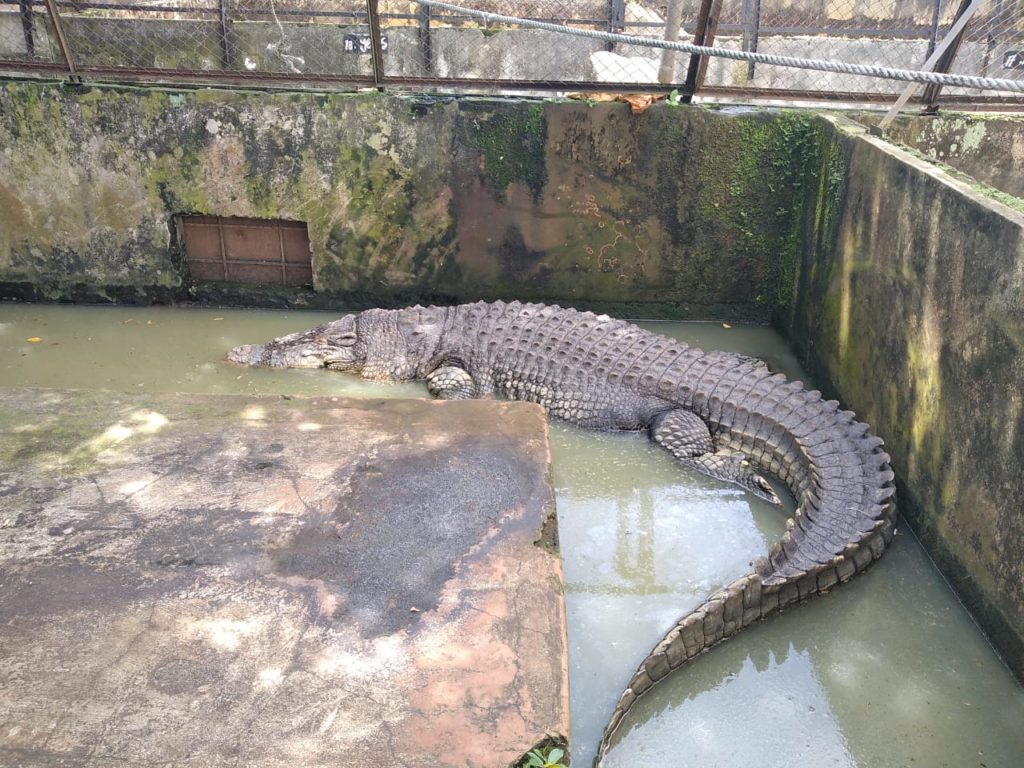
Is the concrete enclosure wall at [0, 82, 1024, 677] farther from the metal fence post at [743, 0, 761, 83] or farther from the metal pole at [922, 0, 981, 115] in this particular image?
the metal fence post at [743, 0, 761, 83]

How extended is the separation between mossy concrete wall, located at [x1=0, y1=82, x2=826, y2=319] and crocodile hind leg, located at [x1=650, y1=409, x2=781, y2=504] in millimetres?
1775

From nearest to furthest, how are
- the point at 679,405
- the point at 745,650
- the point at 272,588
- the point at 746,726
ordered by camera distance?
the point at 272,588, the point at 746,726, the point at 745,650, the point at 679,405

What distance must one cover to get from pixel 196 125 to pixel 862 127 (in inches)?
178

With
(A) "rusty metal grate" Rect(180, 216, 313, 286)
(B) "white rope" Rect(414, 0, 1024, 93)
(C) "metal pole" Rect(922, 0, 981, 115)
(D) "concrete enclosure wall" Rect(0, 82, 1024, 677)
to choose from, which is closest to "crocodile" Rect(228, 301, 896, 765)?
(D) "concrete enclosure wall" Rect(0, 82, 1024, 677)

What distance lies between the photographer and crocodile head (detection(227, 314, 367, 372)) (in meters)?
5.33

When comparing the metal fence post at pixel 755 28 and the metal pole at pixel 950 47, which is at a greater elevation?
the metal fence post at pixel 755 28

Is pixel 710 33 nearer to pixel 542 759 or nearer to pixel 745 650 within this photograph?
pixel 745 650

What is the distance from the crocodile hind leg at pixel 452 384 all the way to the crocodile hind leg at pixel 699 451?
48.6 inches

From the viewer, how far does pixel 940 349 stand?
3.51 metres

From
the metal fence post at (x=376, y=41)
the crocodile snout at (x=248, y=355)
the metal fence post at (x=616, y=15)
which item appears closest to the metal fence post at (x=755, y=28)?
the metal fence post at (x=616, y=15)

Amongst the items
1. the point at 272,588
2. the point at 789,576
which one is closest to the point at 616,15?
the point at 789,576

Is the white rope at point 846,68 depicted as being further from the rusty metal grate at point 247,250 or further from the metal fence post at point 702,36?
the rusty metal grate at point 247,250

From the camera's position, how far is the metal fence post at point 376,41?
17.4 feet

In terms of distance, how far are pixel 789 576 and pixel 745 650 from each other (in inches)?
13.3
